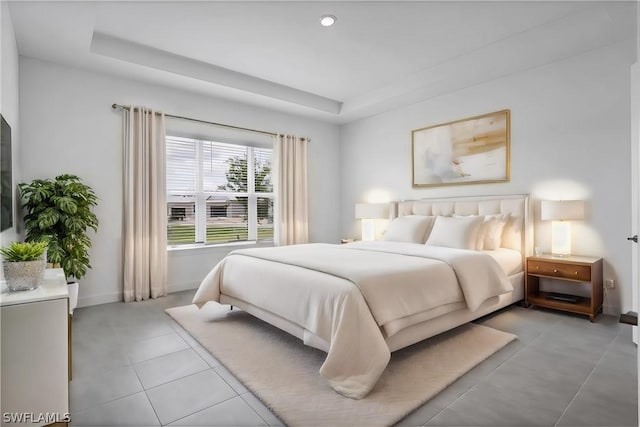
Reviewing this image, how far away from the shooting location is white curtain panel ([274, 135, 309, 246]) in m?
5.36

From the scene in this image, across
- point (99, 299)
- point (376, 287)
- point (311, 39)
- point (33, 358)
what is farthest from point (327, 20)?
point (99, 299)

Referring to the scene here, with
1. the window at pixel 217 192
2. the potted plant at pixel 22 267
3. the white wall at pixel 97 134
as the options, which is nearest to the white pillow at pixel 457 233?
the window at pixel 217 192

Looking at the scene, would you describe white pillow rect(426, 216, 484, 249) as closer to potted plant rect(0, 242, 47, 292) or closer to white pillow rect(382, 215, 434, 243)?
white pillow rect(382, 215, 434, 243)

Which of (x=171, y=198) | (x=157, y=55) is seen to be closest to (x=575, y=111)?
(x=157, y=55)

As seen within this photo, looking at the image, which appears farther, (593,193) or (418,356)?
(593,193)

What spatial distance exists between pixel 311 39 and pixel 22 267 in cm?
298

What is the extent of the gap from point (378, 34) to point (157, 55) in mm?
2369

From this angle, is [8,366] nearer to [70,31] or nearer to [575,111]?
[70,31]

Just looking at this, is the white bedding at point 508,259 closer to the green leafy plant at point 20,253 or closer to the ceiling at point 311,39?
the ceiling at point 311,39

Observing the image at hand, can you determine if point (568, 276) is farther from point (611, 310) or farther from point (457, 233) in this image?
point (457, 233)

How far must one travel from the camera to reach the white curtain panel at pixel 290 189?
536 cm

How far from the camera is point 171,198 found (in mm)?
4547

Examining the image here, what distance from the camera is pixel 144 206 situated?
13.4 ft

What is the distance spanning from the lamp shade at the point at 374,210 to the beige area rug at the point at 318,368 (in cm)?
239
